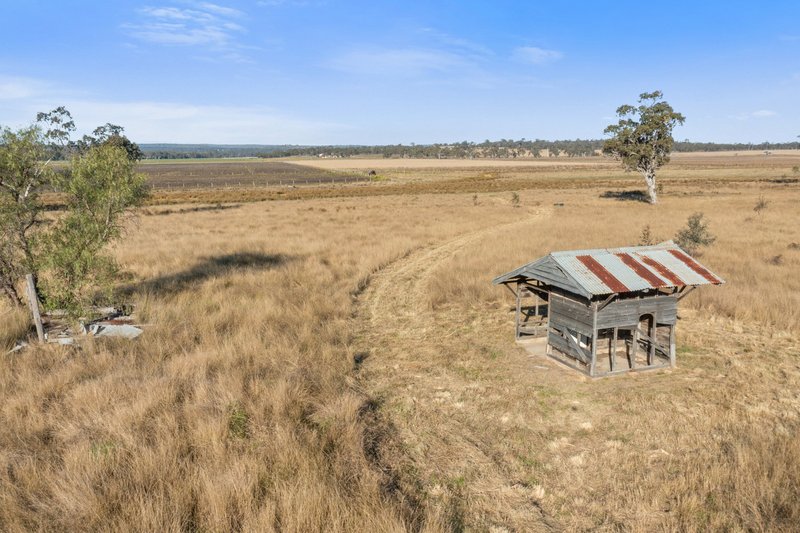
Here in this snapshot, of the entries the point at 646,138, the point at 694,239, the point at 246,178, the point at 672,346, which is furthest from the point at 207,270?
the point at 246,178

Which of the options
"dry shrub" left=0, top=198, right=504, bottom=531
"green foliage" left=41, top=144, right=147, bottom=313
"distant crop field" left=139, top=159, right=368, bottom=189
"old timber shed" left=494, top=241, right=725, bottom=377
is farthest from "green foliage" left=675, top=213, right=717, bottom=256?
"distant crop field" left=139, top=159, right=368, bottom=189

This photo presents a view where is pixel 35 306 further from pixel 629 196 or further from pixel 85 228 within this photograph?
pixel 629 196

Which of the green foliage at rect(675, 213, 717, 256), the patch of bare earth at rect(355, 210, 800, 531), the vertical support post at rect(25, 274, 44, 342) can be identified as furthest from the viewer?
the green foliage at rect(675, 213, 717, 256)

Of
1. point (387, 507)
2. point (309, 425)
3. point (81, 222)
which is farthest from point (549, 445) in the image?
point (81, 222)

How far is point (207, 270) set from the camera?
20.5 metres

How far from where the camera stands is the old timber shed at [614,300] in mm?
10016

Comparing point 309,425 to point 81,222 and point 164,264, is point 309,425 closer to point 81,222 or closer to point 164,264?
point 81,222

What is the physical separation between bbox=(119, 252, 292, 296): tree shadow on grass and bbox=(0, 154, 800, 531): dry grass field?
283 mm

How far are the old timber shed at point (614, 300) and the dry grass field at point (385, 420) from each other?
2.13 feet

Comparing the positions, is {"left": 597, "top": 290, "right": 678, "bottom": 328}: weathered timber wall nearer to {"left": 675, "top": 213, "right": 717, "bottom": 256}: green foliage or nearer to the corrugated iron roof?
the corrugated iron roof

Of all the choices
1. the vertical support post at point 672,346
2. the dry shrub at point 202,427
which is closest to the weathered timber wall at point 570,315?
the vertical support post at point 672,346

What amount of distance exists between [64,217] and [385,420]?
Answer: 34.5ft

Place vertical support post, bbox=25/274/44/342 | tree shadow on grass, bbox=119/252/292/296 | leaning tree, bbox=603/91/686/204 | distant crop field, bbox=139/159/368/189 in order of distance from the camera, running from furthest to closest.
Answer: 1. distant crop field, bbox=139/159/368/189
2. leaning tree, bbox=603/91/686/204
3. tree shadow on grass, bbox=119/252/292/296
4. vertical support post, bbox=25/274/44/342

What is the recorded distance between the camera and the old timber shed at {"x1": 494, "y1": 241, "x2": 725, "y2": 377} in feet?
32.9
